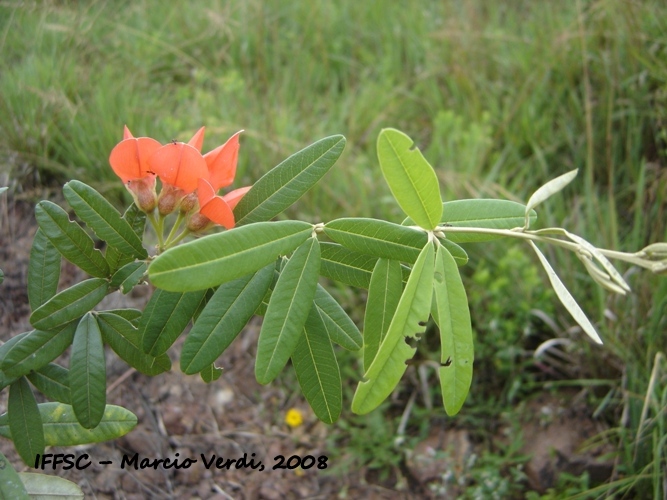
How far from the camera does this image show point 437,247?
0.82 meters

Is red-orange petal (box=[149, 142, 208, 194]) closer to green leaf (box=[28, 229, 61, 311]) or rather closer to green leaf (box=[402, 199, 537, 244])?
green leaf (box=[28, 229, 61, 311])

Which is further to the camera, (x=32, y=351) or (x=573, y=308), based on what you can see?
(x=32, y=351)

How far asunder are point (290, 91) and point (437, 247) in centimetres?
252

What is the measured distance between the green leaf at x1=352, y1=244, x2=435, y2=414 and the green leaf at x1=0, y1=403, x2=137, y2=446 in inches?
17.4

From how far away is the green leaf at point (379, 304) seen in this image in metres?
0.86

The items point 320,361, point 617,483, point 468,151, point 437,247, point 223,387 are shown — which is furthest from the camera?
point 468,151

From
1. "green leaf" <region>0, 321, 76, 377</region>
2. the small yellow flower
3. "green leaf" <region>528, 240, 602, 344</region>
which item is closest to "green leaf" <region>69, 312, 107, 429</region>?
"green leaf" <region>0, 321, 76, 377</region>

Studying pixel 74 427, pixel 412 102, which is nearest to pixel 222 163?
pixel 74 427

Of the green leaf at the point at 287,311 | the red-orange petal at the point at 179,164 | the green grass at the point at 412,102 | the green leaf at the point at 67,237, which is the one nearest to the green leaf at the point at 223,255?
the green leaf at the point at 287,311

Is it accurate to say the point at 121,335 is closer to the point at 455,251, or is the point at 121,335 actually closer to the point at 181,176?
the point at 181,176

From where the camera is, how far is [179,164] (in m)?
0.84

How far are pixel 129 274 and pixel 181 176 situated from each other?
0.52 ft

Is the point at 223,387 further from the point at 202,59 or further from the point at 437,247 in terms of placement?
the point at 202,59

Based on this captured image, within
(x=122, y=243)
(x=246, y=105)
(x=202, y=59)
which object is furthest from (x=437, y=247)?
(x=202, y=59)
